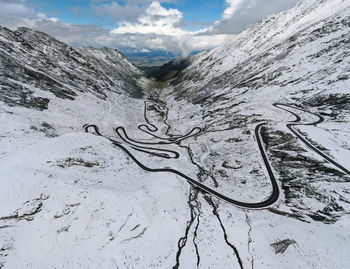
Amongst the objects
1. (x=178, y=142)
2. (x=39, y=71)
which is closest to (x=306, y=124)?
(x=178, y=142)

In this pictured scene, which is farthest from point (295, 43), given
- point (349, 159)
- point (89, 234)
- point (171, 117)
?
point (89, 234)

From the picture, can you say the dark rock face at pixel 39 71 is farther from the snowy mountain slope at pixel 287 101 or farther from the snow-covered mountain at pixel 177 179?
the snowy mountain slope at pixel 287 101

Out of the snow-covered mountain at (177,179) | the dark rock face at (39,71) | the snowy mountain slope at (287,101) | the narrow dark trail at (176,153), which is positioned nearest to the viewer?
the snow-covered mountain at (177,179)

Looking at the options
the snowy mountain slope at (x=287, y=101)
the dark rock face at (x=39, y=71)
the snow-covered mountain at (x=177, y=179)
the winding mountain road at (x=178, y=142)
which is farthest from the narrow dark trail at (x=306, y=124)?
the dark rock face at (x=39, y=71)

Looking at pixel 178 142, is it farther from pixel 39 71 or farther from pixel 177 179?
pixel 39 71

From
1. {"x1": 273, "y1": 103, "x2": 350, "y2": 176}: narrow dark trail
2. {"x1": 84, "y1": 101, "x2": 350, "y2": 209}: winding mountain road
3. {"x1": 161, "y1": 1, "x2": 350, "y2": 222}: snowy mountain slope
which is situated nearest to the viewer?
{"x1": 84, "y1": 101, "x2": 350, "y2": 209}: winding mountain road

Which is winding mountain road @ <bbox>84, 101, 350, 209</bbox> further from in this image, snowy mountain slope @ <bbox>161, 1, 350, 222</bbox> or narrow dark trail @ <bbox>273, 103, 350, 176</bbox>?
snowy mountain slope @ <bbox>161, 1, 350, 222</bbox>

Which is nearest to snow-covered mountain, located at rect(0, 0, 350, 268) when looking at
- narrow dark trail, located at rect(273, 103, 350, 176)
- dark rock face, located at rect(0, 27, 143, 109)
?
narrow dark trail, located at rect(273, 103, 350, 176)

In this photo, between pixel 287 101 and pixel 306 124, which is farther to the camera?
pixel 287 101
